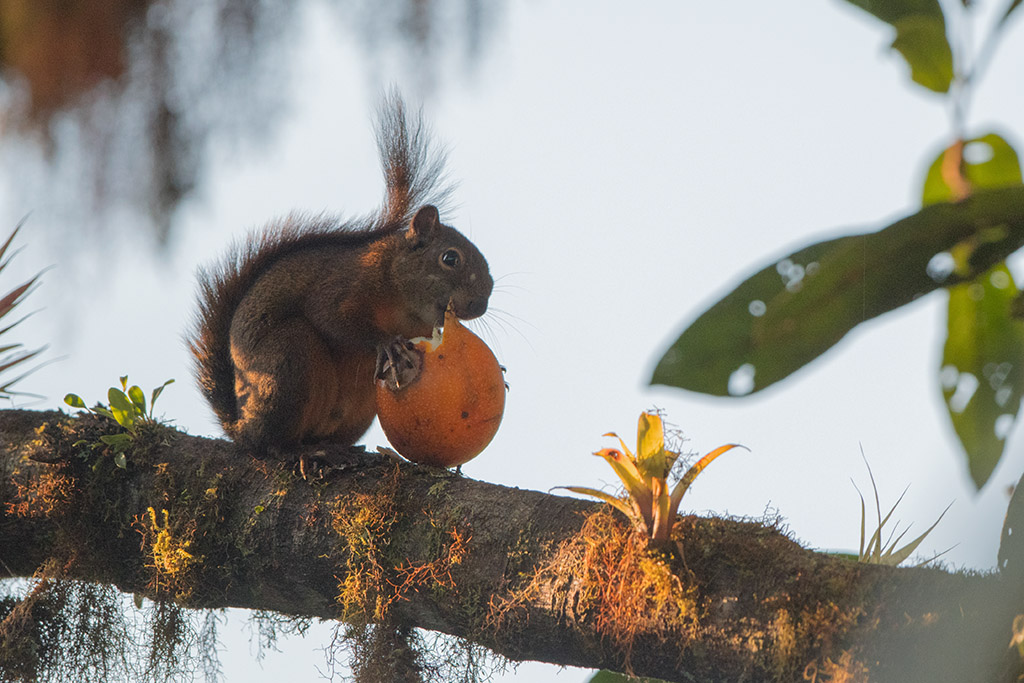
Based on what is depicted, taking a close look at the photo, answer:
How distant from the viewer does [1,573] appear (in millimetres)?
1876

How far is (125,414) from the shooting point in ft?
6.14

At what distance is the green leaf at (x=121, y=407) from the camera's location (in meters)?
1.87

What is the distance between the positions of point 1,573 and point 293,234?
994 mm

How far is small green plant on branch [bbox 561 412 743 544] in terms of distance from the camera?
124 cm

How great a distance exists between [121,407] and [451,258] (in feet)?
2.65

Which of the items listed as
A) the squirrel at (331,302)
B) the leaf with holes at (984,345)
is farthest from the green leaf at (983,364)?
the squirrel at (331,302)

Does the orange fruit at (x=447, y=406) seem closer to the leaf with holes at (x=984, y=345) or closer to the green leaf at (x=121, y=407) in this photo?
the green leaf at (x=121, y=407)

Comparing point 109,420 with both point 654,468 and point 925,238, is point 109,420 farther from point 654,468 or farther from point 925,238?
point 925,238

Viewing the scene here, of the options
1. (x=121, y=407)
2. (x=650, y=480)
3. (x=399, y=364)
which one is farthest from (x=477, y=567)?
(x=121, y=407)

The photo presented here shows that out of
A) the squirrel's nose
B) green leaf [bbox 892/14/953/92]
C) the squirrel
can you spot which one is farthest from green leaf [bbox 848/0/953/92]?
the squirrel's nose

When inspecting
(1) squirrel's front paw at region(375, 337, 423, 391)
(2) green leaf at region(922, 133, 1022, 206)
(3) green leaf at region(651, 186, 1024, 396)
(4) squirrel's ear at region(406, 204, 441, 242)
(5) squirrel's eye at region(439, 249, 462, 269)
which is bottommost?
(3) green leaf at region(651, 186, 1024, 396)

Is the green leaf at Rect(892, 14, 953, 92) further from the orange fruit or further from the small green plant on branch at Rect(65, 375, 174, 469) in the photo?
the small green plant on branch at Rect(65, 375, 174, 469)

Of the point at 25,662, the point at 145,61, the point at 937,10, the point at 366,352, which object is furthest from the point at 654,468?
the point at 145,61

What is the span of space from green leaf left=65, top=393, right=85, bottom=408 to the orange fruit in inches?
31.1
